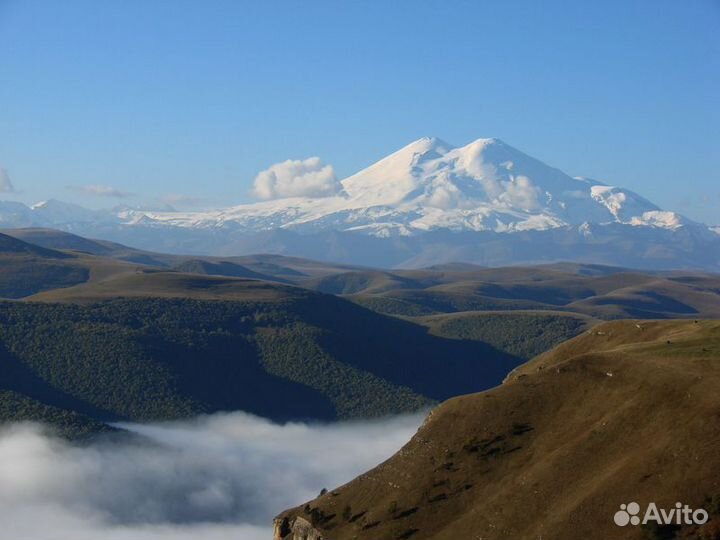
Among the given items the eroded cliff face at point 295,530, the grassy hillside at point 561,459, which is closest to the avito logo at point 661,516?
the grassy hillside at point 561,459

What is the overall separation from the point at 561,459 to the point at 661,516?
16506 millimetres

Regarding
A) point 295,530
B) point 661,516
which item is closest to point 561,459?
point 661,516

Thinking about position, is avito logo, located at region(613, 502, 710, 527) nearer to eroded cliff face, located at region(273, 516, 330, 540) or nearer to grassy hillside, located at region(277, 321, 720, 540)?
grassy hillside, located at region(277, 321, 720, 540)

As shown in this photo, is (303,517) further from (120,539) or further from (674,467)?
(120,539)

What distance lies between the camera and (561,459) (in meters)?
95.4

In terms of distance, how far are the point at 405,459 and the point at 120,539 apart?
9006 cm

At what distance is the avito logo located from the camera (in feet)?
257

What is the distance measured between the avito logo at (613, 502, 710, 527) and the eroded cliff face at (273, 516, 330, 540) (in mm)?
30036

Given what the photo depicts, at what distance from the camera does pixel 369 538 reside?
94750mm

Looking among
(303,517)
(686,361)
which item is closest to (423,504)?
(303,517)

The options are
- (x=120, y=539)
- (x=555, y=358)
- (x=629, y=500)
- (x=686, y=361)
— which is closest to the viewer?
(x=629, y=500)

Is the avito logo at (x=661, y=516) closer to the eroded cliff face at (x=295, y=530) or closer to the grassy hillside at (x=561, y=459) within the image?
the grassy hillside at (x=561, y=459)

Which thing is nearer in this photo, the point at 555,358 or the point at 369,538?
the point at 369,538

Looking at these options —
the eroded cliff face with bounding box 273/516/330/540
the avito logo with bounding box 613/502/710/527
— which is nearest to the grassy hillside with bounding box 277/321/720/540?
the eroded cliff face with bounding box 273/516/330/540
